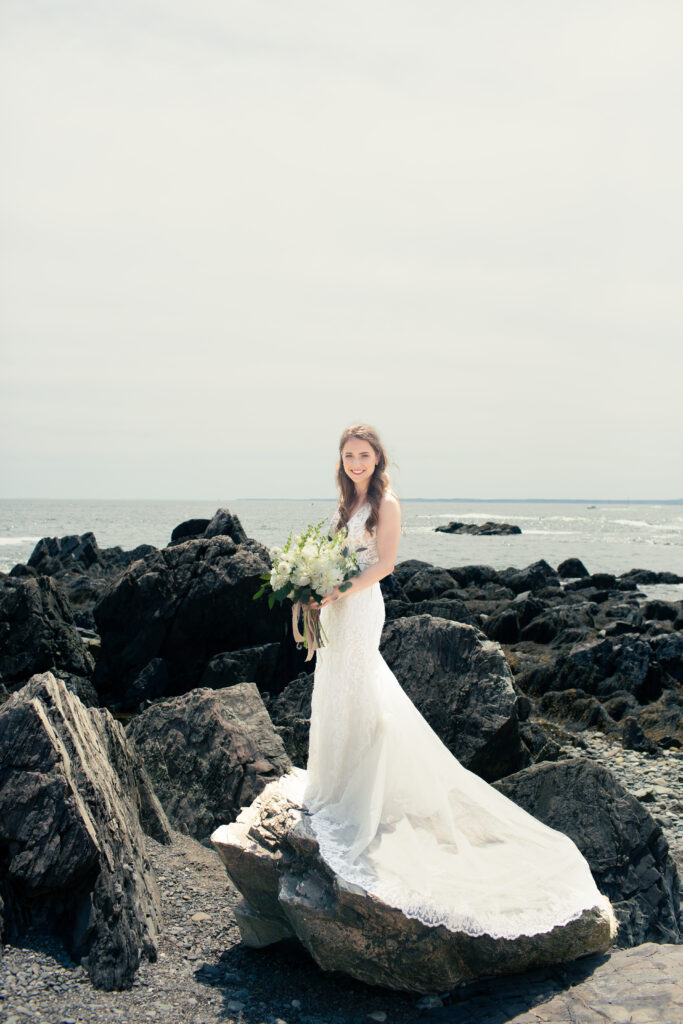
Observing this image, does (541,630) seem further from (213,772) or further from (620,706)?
(213,772)

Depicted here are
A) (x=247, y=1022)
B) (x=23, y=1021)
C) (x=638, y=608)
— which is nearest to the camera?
(x=23, y=1021)

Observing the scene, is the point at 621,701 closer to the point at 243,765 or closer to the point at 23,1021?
the point at 243,765

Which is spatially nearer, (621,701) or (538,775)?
(538,775)

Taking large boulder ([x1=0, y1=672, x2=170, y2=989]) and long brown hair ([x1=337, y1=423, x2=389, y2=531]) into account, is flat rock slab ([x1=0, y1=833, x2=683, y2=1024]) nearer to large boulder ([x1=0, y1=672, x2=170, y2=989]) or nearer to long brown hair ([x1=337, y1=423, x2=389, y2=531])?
large boulder ([x1=0, y1=672, x2=170, y2=989])

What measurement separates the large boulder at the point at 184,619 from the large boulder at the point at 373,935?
8.32 meters

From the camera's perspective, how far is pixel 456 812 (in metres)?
6.07

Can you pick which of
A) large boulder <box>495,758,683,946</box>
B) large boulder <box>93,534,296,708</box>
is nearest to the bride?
large boulder <box>495,758,683,946</box>

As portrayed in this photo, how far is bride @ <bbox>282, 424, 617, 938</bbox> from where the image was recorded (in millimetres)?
5371

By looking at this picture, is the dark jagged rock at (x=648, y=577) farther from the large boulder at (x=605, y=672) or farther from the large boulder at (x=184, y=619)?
the large boulder at (x=184, y=619)

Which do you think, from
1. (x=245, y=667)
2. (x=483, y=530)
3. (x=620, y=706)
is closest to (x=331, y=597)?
(x=245, y=667)

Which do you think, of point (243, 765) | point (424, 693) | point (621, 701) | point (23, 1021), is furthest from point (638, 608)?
point (23, 1021)

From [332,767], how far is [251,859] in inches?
35.0

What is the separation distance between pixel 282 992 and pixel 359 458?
154 inches

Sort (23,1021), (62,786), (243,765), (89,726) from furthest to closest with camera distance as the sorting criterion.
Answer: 1. (243,765)
2. (89,726)
3. (62,786)
4. (23,1021)
